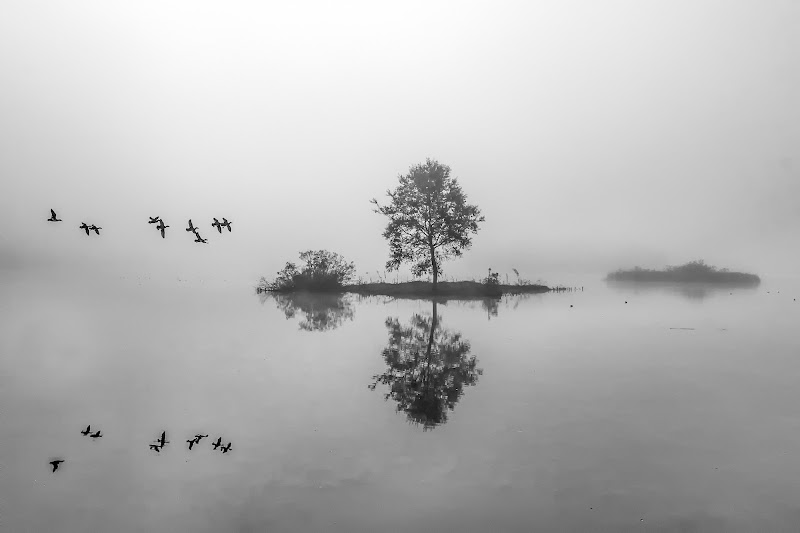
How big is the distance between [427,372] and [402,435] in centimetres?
581

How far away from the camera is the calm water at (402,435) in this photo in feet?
22.8

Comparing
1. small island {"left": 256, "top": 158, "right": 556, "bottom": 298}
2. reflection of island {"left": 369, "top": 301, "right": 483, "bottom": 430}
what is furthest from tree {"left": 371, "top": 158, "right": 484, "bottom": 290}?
reflection of island {"left": 369, "top": 301, "right": 483, "bottom": 430}

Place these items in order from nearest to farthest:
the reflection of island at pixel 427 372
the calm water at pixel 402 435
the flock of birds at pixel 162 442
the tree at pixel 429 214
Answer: the calm water at pixel 402 435
the flock of birds at pixel 162 442
the reflection of island at pixel 427 372
the tree at pixel 429 214

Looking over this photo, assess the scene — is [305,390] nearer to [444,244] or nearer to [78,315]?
[78,315]

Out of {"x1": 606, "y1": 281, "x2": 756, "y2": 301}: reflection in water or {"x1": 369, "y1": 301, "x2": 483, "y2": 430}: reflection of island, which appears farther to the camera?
{"x1": 606, "y1": 281, "x2": 756, "y2": 301}: reflection in water

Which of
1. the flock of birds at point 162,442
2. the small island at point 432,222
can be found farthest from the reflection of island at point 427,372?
the small island at point 432,222

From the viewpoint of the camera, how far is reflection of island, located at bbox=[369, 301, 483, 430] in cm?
1178

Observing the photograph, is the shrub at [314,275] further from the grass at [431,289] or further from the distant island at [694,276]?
the distant island at [694,276]

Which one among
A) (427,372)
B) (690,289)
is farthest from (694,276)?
(427,372)

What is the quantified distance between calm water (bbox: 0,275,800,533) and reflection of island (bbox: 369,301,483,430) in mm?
103

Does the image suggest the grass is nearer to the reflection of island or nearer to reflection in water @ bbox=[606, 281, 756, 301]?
reflection in water @ bbox=[606, 281, 756, 301]

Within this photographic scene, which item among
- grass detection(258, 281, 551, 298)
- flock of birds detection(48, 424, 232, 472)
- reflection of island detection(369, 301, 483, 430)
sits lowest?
flock of birds detection(48, 424, 232, 472)

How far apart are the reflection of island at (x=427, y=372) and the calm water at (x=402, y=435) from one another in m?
0.10

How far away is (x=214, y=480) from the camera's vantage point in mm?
8016
